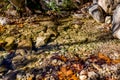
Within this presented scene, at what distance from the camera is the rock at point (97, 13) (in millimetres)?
5922

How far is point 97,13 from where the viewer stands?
5.97 meters

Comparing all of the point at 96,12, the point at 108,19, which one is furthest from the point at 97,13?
the point at 108,19

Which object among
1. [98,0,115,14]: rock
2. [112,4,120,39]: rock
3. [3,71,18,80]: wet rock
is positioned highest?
[98,0,115,14]: rock

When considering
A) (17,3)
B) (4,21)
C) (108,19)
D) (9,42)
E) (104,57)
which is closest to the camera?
(104,57)

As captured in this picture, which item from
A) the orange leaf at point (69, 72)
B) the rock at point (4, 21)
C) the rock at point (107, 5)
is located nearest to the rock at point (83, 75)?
the orange leaf at point (69, 72)

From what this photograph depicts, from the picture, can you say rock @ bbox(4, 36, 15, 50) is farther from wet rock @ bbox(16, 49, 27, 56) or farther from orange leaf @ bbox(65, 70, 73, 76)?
orange leaf @ bbox(65, 70, 73, 76)

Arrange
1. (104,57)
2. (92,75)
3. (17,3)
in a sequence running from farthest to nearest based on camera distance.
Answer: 1. (17,3)
2. (104,57)
3. (92,75)

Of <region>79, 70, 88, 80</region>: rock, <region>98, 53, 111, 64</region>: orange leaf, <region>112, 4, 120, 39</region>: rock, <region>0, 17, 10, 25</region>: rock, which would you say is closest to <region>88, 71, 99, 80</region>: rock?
<region>79, 70, 88, 80</region>: rock

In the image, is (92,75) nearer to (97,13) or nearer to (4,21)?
(97,13)

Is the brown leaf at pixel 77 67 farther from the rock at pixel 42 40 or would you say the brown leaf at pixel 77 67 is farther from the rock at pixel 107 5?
the rock at pixel 107 5

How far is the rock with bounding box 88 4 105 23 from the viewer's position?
5.92m

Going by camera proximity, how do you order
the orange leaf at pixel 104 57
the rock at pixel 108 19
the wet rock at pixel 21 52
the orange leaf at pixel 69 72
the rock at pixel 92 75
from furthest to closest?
the rock at pixel 108 19 → the wet rock at pixel 21 52 → the orange leaf at pixel 104 57 → the orange leaf at pixel 69 72 → the rock at pixel 92 75

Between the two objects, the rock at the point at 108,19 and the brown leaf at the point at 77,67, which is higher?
the rock at the point at 108,19

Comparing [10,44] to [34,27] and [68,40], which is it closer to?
[34,27]
